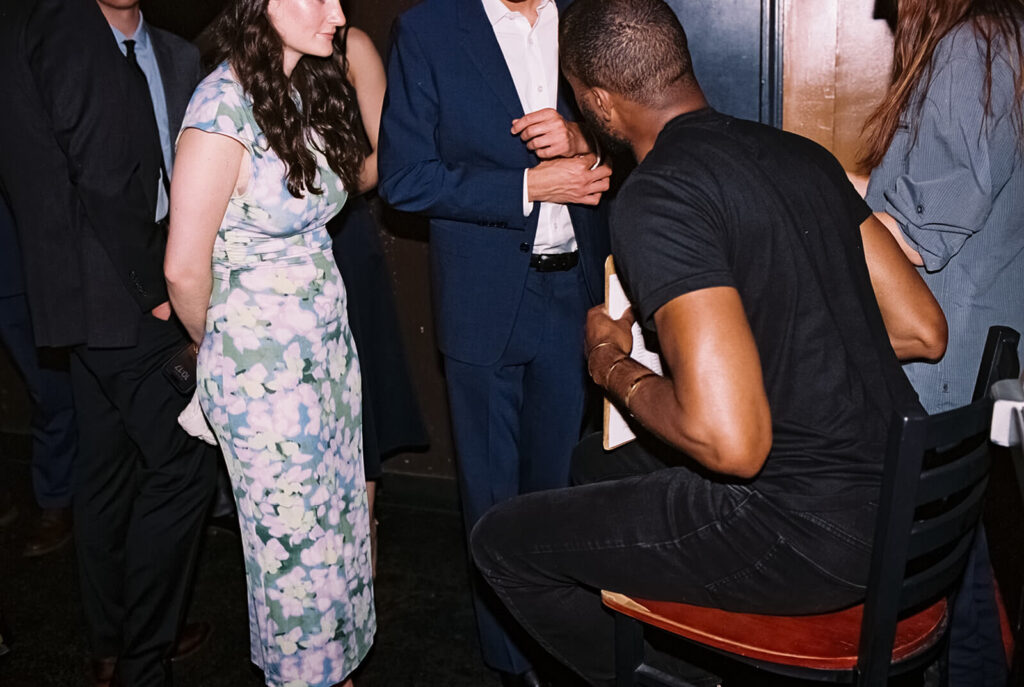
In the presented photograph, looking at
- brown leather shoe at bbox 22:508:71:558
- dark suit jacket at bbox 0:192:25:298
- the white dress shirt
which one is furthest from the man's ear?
brown leather shoe at bbox 22:508:71:558

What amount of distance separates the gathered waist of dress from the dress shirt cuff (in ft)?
1.78

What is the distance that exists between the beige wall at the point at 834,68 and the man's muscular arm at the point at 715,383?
172cm

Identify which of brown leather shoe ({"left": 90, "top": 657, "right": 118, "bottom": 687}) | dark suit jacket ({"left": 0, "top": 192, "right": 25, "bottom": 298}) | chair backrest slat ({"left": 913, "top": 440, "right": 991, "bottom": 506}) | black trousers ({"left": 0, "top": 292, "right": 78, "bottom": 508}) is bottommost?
brown leather shoe ({"left": 90, "top": 657, "right": 118, "bottom": 687})

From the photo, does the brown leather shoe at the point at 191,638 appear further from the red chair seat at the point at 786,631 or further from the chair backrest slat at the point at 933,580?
the chair backrest slat at the point at 933,580

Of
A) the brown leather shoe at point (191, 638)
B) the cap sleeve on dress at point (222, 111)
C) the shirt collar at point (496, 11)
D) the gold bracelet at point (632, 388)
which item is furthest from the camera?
the brown leather shoe at point (191, 638)

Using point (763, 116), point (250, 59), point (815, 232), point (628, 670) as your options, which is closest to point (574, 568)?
point (628, 670)

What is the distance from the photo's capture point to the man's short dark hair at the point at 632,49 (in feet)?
5.86

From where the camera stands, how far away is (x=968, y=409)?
5.06 ft

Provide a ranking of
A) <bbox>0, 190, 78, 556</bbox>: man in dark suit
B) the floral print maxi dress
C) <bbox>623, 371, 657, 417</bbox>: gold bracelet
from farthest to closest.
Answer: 1. <bbox>0, 190, 78, 556</bbox>: man in dark suit
2. the floral print maxi dress
3. <bbox>623, 371, 657, 417</bbox>: gold bracelet

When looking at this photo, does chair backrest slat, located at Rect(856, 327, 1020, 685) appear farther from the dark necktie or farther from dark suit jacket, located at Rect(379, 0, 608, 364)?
the dark necktie

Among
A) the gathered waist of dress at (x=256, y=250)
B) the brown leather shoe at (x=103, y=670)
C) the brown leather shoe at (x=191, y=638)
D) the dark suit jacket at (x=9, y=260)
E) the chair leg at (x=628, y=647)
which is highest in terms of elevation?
the gathered waist of dress at (x=256, y=250)

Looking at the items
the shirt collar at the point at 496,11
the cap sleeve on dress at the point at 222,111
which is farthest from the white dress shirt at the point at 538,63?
the cap sleeve on dress at the point at 222,111

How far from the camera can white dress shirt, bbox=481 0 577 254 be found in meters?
2.49

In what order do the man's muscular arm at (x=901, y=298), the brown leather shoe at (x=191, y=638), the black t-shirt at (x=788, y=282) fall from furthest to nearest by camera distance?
the brown leather shoe at (x=191, y=638) → the man's muscular arm at (x=901, y=298) → the black t-shirt at (x=788, y=282)
